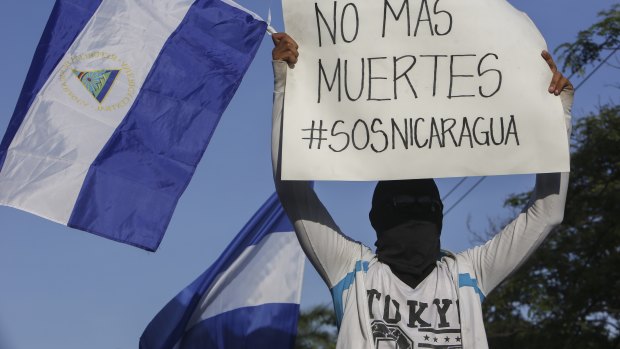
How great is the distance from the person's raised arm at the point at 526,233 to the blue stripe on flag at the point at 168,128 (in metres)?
1.65

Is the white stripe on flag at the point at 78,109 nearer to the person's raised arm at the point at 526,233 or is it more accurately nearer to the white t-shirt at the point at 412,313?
the white t-shirt at the point at 412,313

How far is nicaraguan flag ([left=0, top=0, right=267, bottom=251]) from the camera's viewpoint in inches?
193

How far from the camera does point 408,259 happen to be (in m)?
3.96

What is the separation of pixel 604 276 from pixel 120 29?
33.5 feet

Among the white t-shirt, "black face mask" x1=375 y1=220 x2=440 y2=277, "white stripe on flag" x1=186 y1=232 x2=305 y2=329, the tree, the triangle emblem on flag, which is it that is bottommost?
the white t-shirt

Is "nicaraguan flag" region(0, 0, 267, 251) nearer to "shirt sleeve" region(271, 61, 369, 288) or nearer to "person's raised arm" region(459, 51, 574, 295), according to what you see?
"shirt sleeve" region(271, 61, 369, 288)

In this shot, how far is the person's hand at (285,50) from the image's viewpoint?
4.08m

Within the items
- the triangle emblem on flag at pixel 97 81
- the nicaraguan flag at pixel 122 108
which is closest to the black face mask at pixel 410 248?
the nicaraguan flag at pixel 122 108

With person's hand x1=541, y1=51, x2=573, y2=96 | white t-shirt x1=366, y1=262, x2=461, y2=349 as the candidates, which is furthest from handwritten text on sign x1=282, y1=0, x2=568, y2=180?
white t-shirt x1=366, y1=262, x2=461, y2=349

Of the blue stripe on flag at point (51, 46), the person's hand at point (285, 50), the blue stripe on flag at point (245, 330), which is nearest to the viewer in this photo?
the person's hand at point (285, 50)

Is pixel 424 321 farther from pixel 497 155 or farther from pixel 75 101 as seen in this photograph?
pixel 75 101

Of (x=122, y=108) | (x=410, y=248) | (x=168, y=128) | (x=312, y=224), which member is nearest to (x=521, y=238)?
Answer: (x=410, y=248)

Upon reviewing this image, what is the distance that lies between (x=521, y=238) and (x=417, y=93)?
2.26 feet

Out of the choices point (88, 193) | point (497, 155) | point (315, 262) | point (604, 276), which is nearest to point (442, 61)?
point (497, 155)
